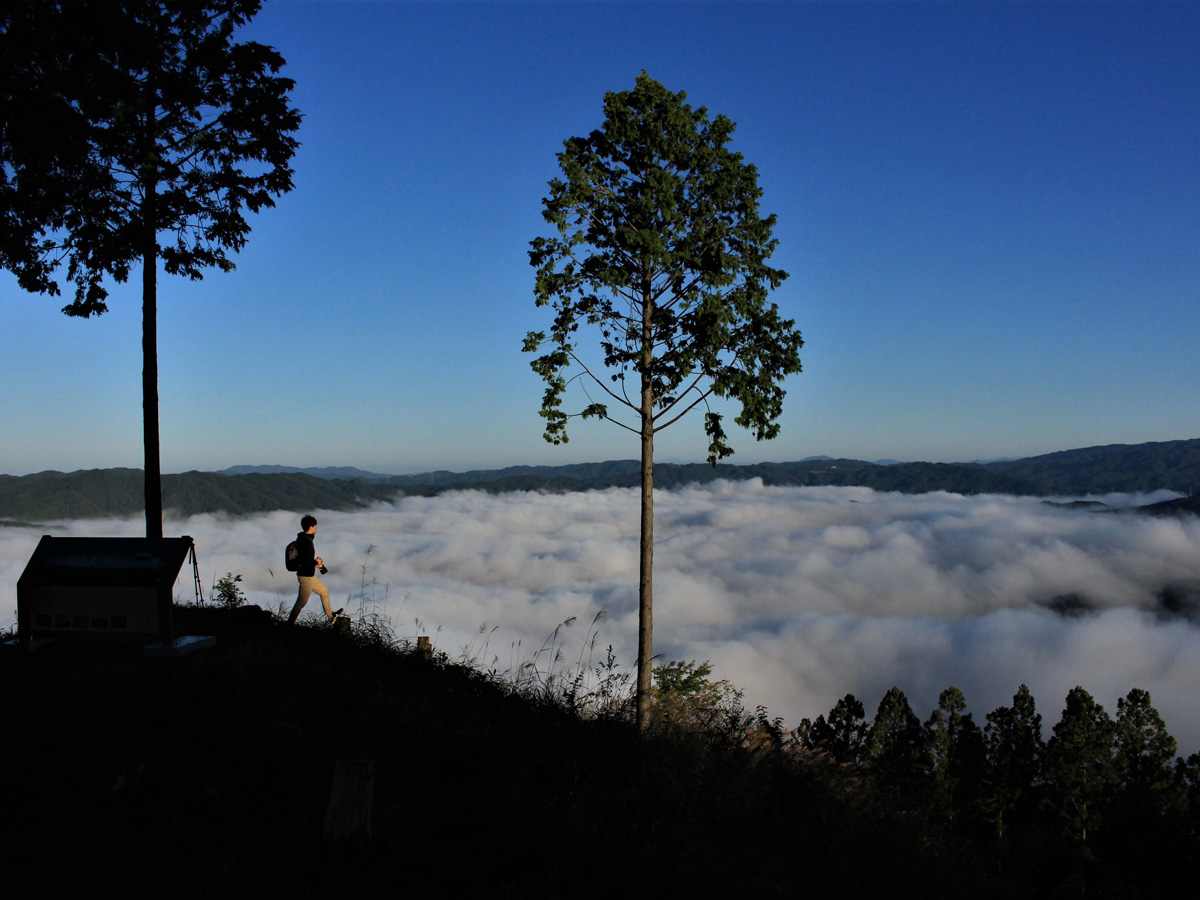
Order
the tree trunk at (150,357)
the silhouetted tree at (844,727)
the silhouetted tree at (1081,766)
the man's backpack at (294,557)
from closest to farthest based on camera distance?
the man's backpack at (294,557), the tree trunk at (150,357), the silhouetted tree at (1081,766), the silhouetted tree at (844,727)

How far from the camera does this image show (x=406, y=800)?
576cm

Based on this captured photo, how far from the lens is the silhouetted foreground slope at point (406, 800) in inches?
187

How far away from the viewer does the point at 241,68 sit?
14555 mm

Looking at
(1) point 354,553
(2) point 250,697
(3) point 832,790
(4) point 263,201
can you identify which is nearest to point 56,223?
(4) point 263,201

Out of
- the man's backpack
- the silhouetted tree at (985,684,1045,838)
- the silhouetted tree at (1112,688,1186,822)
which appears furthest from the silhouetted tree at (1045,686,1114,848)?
the man's backpack

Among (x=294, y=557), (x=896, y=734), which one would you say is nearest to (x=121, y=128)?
(x=294, y=557)

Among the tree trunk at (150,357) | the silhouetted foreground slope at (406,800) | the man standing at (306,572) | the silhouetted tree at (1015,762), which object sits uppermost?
the tree trunk at (150,357)

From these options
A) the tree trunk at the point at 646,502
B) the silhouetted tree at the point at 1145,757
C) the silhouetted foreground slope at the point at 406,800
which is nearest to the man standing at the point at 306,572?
the silhouetted foreground slope at the point at 406,800

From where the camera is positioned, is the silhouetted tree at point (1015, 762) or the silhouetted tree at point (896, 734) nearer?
the silhouetted tree at point (1015, 762)

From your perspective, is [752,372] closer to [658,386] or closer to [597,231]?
[658,386]

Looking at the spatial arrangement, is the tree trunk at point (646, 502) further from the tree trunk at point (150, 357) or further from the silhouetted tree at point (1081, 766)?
the silhouetted tree at point (1081, 766)

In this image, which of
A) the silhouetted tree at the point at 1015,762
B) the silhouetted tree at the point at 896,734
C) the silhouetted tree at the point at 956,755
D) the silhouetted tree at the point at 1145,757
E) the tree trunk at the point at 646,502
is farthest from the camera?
the silhouetted tree at the point at 896,734

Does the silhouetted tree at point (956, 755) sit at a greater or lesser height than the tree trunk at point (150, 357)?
lesser

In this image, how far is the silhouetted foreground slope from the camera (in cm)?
474
